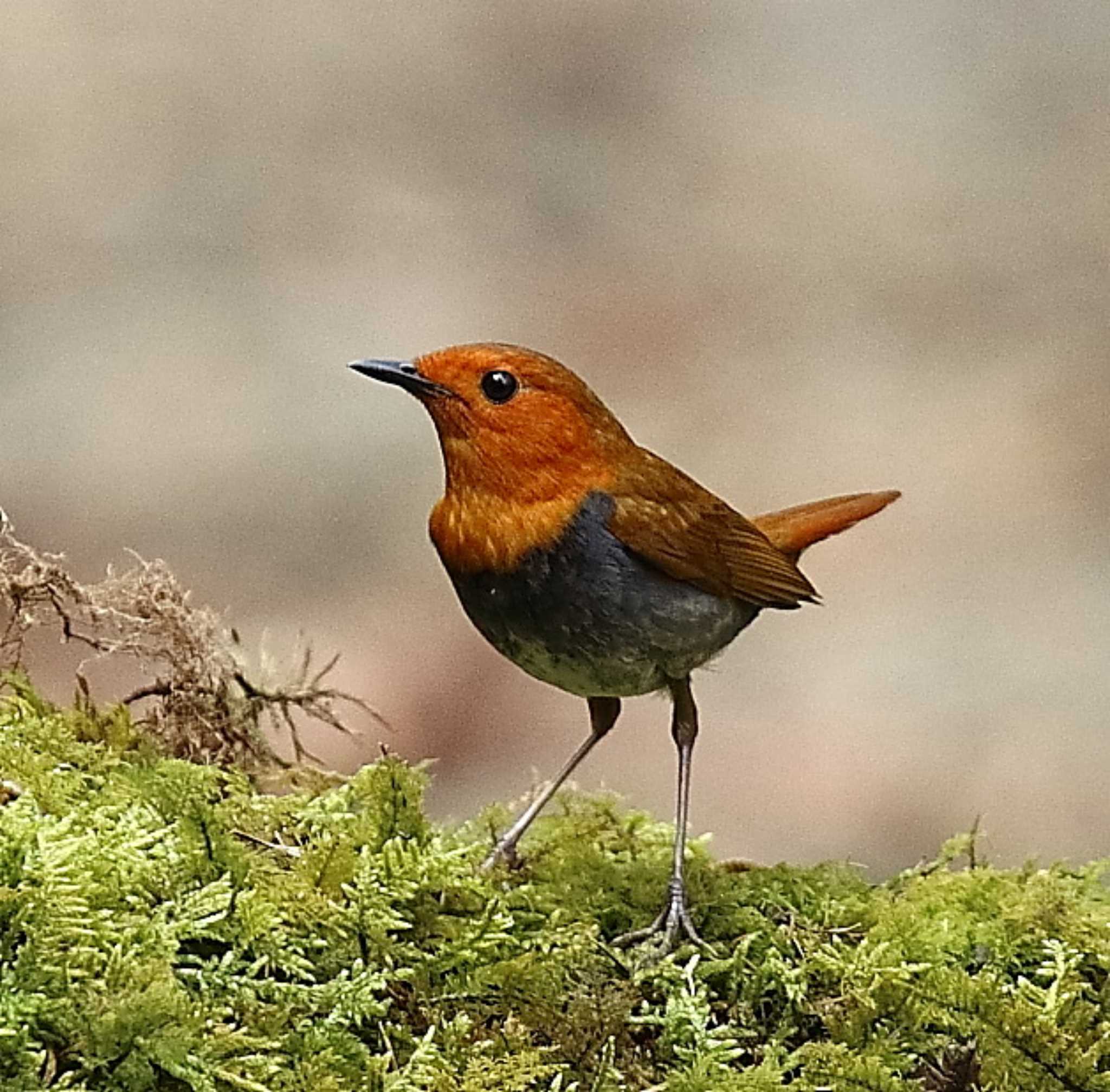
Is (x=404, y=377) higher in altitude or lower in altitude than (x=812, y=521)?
lower

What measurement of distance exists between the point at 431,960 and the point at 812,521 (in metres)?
1.10

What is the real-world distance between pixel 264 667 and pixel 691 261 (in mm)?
3685

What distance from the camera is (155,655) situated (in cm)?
223

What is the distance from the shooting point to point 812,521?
2486 millimetres

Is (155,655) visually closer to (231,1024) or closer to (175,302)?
(231,1024)

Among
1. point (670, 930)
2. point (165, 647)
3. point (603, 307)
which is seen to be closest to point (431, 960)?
point (670, 930)

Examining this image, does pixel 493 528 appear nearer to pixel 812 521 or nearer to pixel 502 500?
pixel 502 500

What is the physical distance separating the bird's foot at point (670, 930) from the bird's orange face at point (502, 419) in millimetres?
499

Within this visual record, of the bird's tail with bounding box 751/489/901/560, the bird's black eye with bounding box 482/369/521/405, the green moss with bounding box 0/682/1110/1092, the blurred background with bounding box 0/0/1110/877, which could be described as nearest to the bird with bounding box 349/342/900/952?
the bird's black eye with bounding box 482/369/521/405

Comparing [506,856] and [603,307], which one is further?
[603,307]

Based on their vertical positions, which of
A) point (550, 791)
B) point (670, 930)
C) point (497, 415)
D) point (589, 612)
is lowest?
point (670, 930)

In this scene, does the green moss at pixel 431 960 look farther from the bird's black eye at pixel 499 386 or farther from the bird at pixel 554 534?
the bird's black eye at pixel 499 386

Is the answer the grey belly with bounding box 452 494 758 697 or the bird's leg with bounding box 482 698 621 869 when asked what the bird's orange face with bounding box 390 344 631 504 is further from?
the bird's leg with bounding box 482 698 621 869

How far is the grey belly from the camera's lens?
1.99 m
